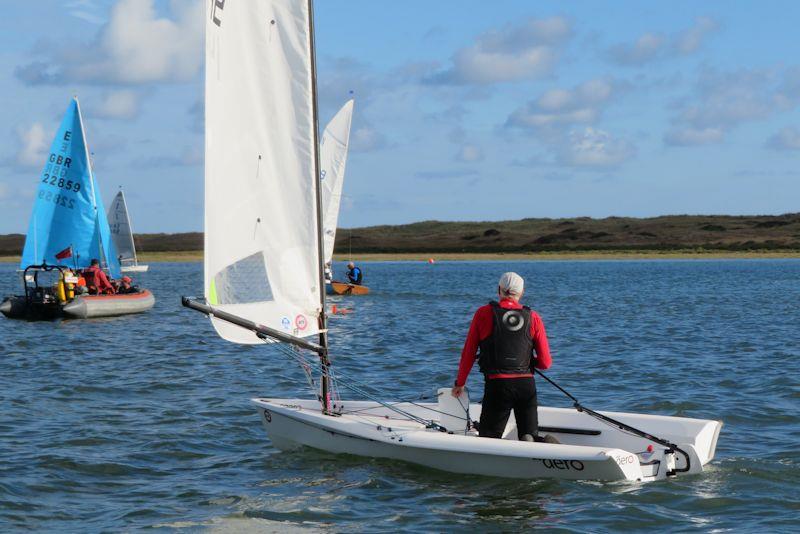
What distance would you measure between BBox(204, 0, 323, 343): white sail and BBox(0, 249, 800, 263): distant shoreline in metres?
117

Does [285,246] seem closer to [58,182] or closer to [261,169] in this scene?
[261,169]

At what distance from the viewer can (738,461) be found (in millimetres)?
10664

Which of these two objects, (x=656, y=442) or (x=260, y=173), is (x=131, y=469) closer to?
(x=260, y=173)

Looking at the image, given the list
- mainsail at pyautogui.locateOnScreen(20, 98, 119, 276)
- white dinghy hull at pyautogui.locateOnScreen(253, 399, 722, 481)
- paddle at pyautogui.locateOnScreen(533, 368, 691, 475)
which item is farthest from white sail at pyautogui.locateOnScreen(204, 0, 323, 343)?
mainsail at pyautogui.locateOnScreen(20, 98, 119, 276)

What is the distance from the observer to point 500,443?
31.2 feet

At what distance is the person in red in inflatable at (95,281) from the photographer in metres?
31.1

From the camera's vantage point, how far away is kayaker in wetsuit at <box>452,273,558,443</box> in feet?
30.7

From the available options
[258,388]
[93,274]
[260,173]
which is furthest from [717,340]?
[93,274]

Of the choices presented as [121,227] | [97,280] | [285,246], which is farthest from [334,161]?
[285,246]

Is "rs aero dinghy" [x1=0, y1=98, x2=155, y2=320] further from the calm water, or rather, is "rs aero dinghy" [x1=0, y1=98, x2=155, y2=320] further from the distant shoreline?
the distant shoreline

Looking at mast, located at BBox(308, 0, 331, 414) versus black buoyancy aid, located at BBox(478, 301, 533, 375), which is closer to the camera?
black buoyancy aid, located at BBox(478, 301, 533, 375)

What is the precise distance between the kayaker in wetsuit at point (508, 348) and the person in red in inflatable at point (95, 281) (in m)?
23.8

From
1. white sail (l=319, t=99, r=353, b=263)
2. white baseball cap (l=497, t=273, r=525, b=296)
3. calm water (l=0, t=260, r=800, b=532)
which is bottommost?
calm water (l=0, t=260, r=800, b=532)

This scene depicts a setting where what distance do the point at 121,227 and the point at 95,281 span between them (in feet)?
106
